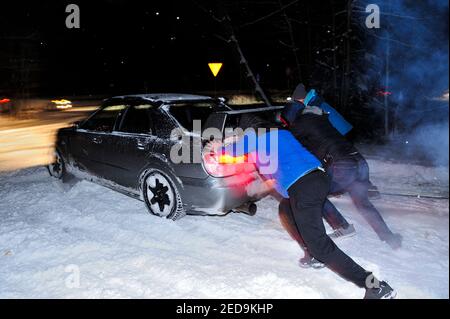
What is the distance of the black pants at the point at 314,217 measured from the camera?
329cm

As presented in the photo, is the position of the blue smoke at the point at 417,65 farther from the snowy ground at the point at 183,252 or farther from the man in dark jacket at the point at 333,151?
the man in dark jacket at the point at 333,151

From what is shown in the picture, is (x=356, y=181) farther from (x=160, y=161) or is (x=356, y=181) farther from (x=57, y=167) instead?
(x=57, y=167)

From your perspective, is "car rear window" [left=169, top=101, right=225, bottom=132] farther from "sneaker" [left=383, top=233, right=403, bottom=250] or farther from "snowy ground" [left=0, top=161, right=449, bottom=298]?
"sneaker" [left=383, top=233, right=403, bottom=250]

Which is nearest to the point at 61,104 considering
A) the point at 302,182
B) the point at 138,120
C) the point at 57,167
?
the point at 57,167

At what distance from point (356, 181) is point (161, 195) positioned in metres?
2.44

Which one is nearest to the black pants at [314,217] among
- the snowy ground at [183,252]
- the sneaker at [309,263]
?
the snowy ground at [183,252]

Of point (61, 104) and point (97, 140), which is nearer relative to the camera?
point (97, 140)

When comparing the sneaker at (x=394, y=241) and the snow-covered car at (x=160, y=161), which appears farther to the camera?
the snow-covered car at (x=160, y=161)

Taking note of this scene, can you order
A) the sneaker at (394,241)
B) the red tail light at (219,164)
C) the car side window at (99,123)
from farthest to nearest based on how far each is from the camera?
1. the car side window at (99,123)
2. the red tail light at (219,164)
3. the sneaker at (394,241)

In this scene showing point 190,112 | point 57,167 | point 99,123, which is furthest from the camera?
point 57,167

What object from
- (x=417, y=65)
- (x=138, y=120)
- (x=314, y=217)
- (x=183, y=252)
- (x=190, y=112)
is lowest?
(x=183, y=252)

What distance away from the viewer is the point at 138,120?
214 inches

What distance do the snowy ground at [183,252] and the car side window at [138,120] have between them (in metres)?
1.13
